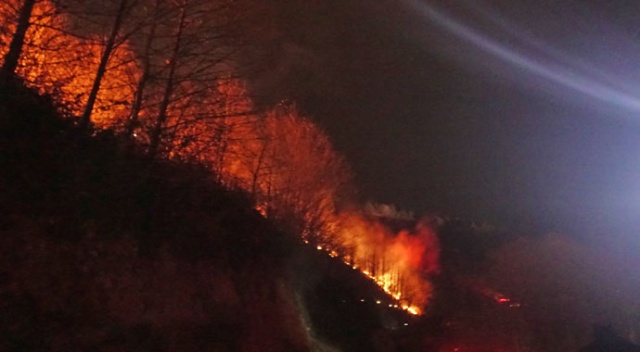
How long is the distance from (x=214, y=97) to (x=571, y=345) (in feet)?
57.4

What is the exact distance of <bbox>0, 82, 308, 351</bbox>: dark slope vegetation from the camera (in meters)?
8.39

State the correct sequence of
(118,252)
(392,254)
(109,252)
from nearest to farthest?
(109,252) → (118,252) → (392,254)

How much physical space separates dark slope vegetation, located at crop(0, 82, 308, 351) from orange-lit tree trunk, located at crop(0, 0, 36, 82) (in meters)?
0.52

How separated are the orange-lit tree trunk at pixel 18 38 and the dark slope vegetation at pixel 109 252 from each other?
1.71 feet

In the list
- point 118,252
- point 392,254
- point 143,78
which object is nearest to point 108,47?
point 143,78

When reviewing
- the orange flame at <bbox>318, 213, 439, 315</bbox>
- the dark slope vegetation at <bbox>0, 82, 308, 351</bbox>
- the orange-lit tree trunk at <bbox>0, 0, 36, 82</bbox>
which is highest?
the orange flame at <bbox>318, 213, 439, 315</bbox>

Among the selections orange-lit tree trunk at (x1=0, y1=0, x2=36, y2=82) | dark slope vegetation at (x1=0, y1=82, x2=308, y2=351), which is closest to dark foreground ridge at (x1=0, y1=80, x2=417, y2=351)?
dark slope vegetation at (x1=0, y1=82, x2=308, y2=351)

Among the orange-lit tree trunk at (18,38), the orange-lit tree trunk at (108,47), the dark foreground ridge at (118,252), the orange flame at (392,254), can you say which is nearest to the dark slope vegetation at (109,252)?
the dark foreground ridge at (118,252)

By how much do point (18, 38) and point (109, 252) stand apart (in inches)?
151

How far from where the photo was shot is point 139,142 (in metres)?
12.9

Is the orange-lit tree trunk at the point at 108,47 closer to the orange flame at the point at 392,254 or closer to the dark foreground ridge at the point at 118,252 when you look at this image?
the dark foreground ridge at the point at 118,252

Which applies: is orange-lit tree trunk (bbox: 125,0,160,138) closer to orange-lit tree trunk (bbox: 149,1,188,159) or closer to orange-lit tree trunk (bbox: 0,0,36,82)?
orange-lit tree trunk (bbox: 149,1,188,159)

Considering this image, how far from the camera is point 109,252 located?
408 inches

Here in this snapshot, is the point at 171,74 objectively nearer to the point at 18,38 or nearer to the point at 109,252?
the point at 18,38
